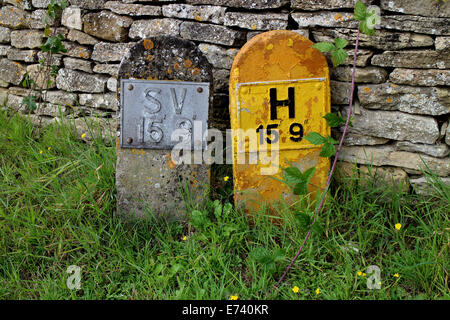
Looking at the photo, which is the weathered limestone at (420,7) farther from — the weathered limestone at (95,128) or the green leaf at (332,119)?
the weathered limestone at (95,128)

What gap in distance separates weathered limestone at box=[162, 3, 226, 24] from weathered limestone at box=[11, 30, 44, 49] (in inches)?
49.2

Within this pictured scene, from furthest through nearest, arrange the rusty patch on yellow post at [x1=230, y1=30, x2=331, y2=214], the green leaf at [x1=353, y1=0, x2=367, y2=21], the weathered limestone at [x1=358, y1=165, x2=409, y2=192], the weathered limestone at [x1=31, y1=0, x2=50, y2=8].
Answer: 1. the weathered limestone at [x1=31, y1=0, x2=50, y2=8]
2. the weathered limestone at [x1=358, y1=165, x2=409, y2=192]
3. the rusty patch on yellow post at [x1=230, y1=30, x2=331, y2=214]
4. the green leaf at [x1=353, y1=0, x2=367, y2=21]

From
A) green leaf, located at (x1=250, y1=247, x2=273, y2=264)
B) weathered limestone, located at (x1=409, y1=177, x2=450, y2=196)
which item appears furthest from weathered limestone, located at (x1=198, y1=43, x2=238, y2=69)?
weathered limestone, located at (x1=409, y1=177, x2=450, y2=196)

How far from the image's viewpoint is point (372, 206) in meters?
2.47

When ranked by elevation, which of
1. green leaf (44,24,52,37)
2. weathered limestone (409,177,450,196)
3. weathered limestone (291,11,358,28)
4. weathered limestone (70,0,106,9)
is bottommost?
weathered limestone (409,177,450,196)

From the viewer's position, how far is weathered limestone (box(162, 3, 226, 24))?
2.78 m

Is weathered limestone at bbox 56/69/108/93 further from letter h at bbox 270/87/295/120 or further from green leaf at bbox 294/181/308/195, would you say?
green leaf at bbox 294/181/308/195

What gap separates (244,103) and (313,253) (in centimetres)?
102

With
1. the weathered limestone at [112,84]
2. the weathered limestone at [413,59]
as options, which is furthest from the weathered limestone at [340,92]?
the weathered limestone at [112,84]

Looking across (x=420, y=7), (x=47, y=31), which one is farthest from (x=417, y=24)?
(x=47, y=31)

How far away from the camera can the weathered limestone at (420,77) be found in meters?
2.41
